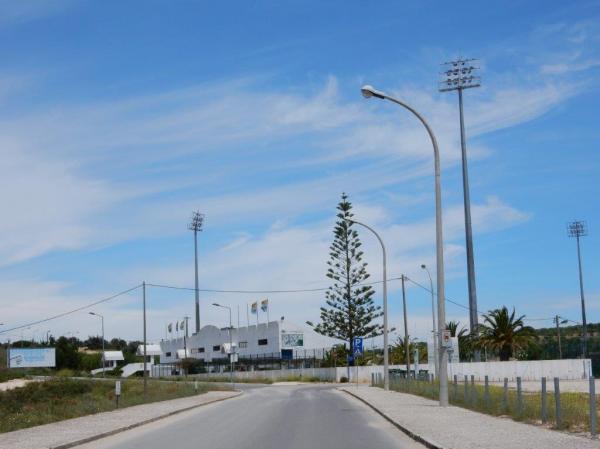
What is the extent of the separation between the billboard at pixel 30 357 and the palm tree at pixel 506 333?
7633 cm

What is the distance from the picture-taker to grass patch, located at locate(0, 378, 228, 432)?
2698 centimetres

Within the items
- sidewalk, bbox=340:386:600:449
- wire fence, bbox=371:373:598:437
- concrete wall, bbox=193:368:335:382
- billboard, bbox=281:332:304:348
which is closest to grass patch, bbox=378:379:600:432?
wire fence, bbox=371:373:598:437

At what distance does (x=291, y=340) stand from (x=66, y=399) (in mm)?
43895

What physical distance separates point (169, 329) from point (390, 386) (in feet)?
325

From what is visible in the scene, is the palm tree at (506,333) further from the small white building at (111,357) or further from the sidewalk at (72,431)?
the small white building at (111,357)

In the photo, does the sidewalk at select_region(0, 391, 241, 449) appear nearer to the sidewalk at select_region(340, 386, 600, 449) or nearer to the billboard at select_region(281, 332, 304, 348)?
the sidewalk at select_region(340, 386, 600, 449)

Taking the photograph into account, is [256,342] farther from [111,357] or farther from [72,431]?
[72,431]

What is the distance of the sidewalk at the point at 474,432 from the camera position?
13789 mm

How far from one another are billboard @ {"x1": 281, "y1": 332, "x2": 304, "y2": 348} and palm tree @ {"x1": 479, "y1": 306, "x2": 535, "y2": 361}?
3482cm

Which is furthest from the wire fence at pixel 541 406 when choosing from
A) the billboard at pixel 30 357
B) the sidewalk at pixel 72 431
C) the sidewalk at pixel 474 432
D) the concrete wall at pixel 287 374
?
the billboard at pixel 30 357

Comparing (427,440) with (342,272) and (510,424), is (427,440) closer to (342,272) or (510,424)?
(510,424)

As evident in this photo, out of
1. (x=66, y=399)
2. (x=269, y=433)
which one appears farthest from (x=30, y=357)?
(x=269, y=433)

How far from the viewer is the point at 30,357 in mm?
117500

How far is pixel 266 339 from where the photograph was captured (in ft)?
315
